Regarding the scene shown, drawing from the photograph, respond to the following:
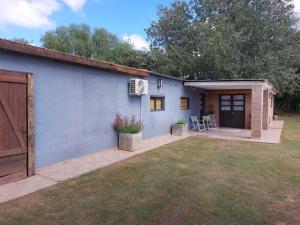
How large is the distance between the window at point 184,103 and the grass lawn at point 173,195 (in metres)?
6.02

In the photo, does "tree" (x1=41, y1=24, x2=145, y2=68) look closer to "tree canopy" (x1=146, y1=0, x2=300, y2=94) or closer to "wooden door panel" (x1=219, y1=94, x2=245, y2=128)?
"tree canopy" (x1=146, y1=0, x2=300, y2=94)

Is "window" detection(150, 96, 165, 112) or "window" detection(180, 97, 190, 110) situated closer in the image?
"window" detection(150, 96, 165, 112)

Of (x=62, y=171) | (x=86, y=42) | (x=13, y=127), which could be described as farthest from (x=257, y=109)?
(x=86, y=42)

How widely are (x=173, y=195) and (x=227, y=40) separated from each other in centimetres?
1401

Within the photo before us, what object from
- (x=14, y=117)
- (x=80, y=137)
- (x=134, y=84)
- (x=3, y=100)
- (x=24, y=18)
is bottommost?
(x=80, y=137)

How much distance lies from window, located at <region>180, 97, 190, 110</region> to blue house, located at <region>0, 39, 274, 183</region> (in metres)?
2.87

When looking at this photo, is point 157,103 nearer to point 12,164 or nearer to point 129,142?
point 129,142

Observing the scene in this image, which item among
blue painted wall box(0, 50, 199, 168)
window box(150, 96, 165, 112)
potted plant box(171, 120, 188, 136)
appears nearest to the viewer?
blue painted wall box(0, 50, 199, 168)

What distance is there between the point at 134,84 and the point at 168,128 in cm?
368

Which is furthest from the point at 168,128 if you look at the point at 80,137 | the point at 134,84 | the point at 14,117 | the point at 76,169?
the point at 14,117

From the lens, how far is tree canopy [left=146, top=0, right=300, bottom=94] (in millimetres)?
16453

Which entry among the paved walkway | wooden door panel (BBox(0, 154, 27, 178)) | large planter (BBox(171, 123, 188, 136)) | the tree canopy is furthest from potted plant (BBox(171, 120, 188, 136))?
wooden door panel (BBox(0, 154, 27, 178))

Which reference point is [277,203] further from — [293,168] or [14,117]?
[14,117]

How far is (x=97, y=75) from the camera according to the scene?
7250 millimetres
